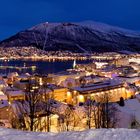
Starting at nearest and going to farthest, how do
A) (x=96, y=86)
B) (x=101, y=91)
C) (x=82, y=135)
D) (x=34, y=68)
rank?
→ (x=82, y=135) < (x=101, y=91) < (x=96, y=86) < (x=34, y=68)

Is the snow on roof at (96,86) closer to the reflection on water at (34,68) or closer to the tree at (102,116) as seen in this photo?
the tree at (102,116)

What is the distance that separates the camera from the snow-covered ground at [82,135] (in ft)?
23.9

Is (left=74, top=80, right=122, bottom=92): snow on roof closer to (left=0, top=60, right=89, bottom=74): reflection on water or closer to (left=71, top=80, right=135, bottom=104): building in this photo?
(left=71, top=80, right=135, bottom=104): building

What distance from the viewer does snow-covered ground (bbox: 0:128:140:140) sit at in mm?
7289

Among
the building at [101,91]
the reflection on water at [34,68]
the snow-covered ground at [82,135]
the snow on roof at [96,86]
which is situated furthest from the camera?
the reflection on water at [34,68]

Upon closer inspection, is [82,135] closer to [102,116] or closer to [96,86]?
[102,116]

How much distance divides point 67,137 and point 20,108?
64.4ft

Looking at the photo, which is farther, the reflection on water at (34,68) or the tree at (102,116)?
the reflection on water at (34,68)

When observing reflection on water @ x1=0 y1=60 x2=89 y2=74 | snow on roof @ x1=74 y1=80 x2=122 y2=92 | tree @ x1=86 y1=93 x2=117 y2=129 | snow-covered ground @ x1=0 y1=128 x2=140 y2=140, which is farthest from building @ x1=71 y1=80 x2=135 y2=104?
reflection on water @ x1=0 y1=60 x2=89 y2=74

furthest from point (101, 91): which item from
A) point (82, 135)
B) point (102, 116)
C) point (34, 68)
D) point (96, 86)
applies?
point (34, 68)

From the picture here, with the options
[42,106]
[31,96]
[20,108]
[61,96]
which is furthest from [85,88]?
[31,96]

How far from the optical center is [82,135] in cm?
741

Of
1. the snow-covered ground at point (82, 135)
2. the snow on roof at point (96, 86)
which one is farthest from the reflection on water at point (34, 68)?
the snow-covered ground at point (82, 135)

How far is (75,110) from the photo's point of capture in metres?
29.0
